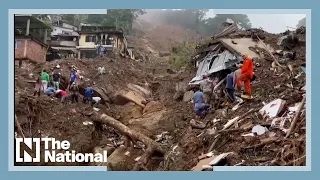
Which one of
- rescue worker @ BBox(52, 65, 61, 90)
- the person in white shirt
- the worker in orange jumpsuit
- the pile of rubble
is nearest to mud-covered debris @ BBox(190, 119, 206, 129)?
the pile of rubble

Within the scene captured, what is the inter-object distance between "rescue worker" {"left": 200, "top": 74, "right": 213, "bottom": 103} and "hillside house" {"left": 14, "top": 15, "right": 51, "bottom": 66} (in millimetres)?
3916

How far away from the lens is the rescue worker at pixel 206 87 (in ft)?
41.6

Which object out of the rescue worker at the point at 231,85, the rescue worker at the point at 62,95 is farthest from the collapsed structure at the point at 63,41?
the rescue worker at the point at 231,85

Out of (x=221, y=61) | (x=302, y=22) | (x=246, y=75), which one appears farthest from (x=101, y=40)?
(x=302, y=22)

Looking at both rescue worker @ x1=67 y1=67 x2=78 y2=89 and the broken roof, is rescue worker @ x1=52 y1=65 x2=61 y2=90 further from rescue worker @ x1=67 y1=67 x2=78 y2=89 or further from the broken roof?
the broken roof

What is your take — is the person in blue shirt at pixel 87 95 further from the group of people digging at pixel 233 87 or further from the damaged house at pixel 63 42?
the group of people digging at pixel 233 87

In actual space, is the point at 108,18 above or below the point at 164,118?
above

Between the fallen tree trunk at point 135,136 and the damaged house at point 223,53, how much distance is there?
6.65 feet

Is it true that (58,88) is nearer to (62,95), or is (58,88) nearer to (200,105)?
(62,95)

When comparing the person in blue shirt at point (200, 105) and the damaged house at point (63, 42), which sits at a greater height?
the damaged house at point (63, 42)

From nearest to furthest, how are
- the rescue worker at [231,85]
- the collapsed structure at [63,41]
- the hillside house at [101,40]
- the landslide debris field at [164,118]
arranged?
the landslide debris field at [164,118] < the rescue worker at [231,85] < the collapsed structure at [63,41] < the hillside house at [101,40]

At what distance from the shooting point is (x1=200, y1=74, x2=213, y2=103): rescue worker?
41.6 feet

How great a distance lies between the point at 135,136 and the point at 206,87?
219 centimetres

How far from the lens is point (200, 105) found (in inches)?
485
